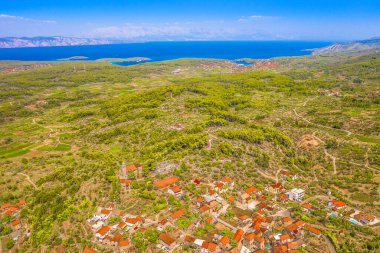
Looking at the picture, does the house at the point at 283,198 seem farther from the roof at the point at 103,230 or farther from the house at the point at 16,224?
the house at the point at 16,224

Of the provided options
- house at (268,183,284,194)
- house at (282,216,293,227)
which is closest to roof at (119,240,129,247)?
house at (282,216,293,227)

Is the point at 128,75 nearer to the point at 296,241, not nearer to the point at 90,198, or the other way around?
the point at 90,198

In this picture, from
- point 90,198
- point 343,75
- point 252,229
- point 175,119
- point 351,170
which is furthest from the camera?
point 343,75

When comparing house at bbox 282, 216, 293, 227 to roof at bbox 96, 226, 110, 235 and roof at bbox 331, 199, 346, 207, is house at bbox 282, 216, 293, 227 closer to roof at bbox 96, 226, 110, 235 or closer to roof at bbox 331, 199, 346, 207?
roof at bbox 331, 199, 346, 207

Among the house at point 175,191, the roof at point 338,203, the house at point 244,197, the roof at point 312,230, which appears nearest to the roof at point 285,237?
the roof at point 312,230

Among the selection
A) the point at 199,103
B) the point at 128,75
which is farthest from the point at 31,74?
the point at 199,103

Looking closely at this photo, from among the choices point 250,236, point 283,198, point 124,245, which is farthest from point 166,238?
point 283,198
